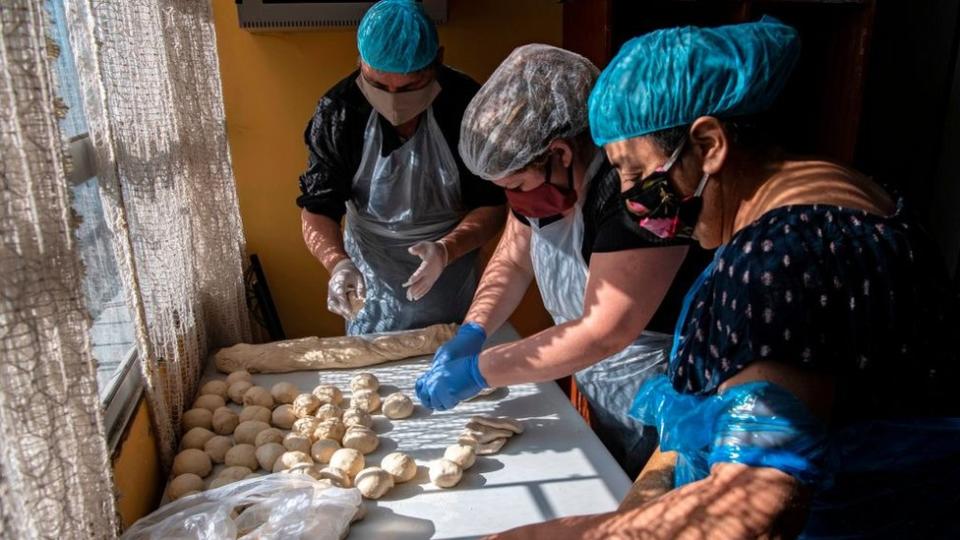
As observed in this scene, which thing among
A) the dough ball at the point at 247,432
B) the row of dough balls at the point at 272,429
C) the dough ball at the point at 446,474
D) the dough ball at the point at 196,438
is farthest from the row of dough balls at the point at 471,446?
the dough ball at the point at 196,438

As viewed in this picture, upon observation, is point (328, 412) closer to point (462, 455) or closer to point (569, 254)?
point (462, 455)

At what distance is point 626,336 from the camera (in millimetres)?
1328

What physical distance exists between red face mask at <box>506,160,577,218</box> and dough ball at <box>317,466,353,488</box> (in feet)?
2.18

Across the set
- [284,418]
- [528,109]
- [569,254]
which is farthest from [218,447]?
[528,109]

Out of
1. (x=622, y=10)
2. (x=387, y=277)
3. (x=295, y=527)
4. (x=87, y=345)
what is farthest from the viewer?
(x=622, y=10)

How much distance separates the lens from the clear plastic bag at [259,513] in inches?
47.5

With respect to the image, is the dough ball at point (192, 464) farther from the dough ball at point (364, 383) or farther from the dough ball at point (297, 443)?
the dough ball at point (364, 383)

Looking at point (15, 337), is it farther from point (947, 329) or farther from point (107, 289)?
point (947, 329)

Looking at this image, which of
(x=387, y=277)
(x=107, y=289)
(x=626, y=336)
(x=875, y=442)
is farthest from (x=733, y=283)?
(x=387, y=277)

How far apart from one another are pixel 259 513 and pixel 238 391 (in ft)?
1.97

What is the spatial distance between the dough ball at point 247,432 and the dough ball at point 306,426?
0.25ft

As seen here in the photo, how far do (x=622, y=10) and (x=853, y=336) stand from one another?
2081mm

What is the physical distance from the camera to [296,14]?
2.60 metres

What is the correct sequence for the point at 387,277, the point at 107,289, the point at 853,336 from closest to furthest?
1. the point at 853,336
2. the point at 107,289
3. the point at 387,277
